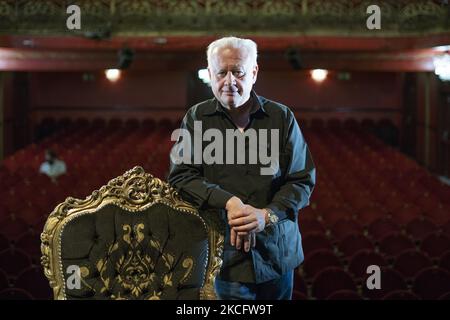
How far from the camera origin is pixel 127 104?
18672 millimetres

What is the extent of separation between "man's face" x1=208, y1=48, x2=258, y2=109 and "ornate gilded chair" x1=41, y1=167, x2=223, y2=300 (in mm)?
329

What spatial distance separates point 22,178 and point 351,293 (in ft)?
19.5

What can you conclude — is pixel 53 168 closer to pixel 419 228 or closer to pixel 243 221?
pixel 419 228

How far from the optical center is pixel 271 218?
7.00 ft

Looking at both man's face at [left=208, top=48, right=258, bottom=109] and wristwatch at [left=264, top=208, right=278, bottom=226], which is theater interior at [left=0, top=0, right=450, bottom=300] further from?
man's face at [left=208, top=48, right=258, bottom=109]

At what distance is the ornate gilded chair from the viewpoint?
2.18 m

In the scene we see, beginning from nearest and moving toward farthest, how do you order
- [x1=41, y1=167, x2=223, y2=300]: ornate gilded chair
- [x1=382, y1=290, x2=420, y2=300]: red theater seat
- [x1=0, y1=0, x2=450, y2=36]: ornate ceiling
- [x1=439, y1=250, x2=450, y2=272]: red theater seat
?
[x1=41, y1=167, x2=223, y2=300]: ornate gilded chair, [x1=382, y1=290, x2=420, y2=300]: red theater seat, [x1=439, y1=250, x2=450, y2=272]: red theater seat, [x1=0, y1=0, x2=450, y2=36]: ornate ceiling

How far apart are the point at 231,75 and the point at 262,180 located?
34cm

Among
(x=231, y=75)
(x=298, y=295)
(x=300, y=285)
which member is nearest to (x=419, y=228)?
(x=300, y=285)

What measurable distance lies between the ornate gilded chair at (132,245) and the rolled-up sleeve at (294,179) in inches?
8.7

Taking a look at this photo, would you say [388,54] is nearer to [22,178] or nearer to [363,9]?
[363,9]

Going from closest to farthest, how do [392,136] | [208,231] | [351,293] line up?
[208,231] < [351,293] < [392,136]

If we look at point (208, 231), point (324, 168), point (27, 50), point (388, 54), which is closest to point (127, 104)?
point (27, 50)

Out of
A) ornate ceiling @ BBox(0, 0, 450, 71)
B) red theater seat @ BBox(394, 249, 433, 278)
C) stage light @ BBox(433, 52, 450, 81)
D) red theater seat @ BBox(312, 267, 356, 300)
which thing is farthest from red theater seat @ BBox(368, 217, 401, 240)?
ornate ceiling @ BBox(0, 0, 450, 71)
